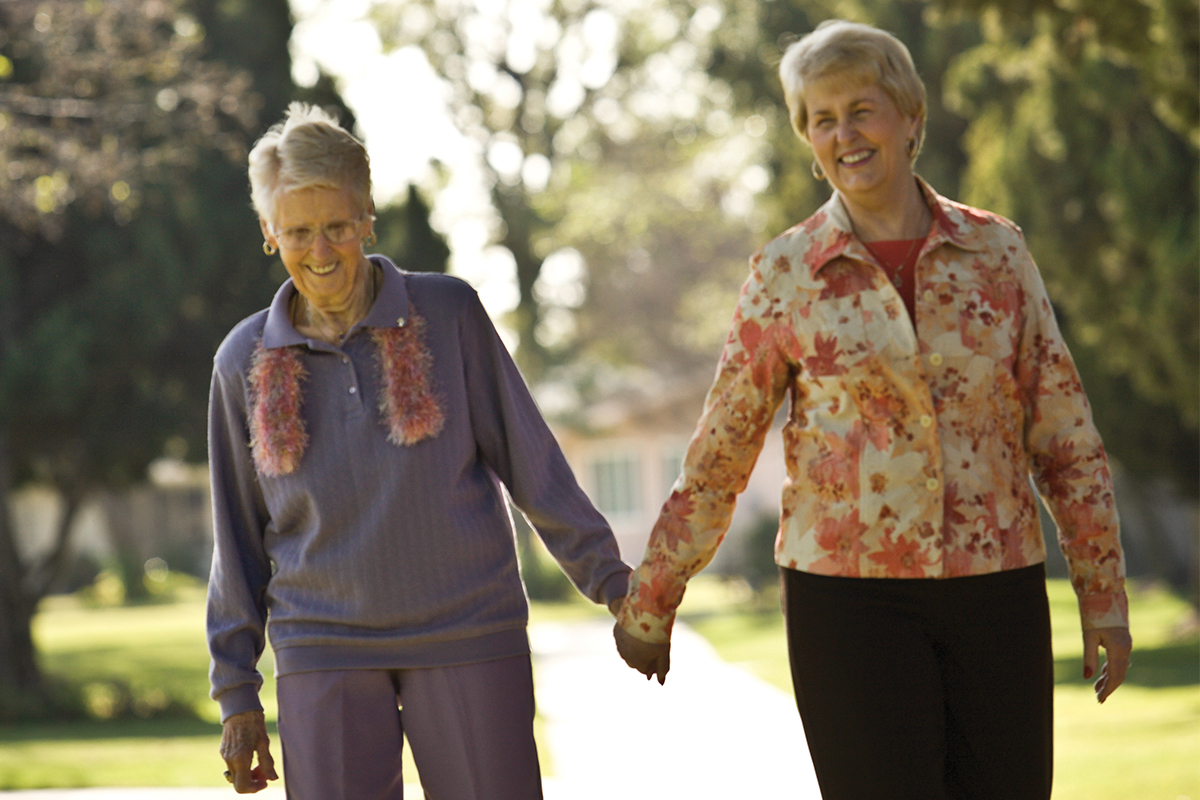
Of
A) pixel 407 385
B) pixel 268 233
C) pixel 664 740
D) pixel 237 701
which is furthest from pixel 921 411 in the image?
pixel 664 740

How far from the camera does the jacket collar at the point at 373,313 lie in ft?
11.5

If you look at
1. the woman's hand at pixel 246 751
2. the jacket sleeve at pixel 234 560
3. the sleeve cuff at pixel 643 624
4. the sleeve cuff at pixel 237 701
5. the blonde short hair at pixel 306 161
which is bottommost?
the woman's hand at pixel 246 751

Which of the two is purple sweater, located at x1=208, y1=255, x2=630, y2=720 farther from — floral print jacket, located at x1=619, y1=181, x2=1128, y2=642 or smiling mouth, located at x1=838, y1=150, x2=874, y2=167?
smiling mouth, located at x1=838, y1=150, x2=874, y2=167

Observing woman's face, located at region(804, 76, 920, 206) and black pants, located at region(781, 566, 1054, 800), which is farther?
woman's face, located at region(804, 76, 920, 206)

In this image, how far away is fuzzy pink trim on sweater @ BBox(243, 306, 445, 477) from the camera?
339 centimetres

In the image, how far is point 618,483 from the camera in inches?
1572

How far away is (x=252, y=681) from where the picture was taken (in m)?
3.56

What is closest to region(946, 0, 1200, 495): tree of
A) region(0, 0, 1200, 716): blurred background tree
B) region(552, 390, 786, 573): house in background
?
region(0, 0, 1200, 716): blurred background tree

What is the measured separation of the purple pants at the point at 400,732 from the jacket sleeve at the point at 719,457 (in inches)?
16.4

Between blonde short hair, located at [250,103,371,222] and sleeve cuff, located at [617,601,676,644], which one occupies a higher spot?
blonde short hair, located at [250,103,371,222]

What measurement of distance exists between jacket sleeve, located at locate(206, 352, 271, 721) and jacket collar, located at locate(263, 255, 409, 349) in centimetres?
15

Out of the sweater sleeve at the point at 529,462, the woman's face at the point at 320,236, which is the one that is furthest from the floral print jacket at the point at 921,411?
the woman's face at the point at 320,236

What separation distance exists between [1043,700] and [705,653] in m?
13.9

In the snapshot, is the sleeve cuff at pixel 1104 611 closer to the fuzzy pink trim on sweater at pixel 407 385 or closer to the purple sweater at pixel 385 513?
the purple sweater at pixel 385 513
